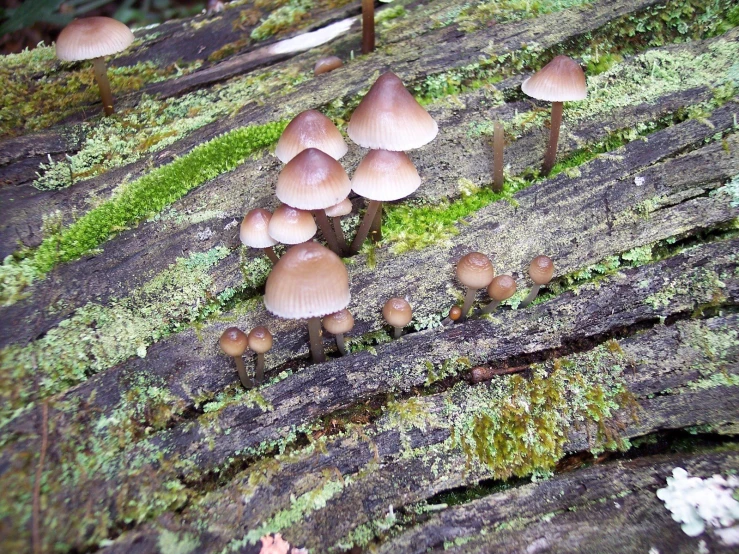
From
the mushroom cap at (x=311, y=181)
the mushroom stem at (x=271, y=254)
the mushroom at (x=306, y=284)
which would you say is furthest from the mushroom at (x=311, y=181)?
the mushroom stem at (x=271, y=254)

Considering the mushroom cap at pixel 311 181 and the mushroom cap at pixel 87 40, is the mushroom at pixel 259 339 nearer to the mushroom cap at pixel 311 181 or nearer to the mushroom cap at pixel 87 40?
the mushroom cap at pixel 311 181

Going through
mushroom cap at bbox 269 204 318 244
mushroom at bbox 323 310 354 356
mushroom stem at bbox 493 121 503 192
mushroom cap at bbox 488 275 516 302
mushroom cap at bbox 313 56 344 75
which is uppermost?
mushroom cap at bbox 313 56 344 75

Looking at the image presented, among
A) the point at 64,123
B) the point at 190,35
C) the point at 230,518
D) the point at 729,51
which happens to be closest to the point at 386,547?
the point at 230,518

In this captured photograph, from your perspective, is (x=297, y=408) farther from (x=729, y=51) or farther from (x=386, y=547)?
(x=729, y=51)

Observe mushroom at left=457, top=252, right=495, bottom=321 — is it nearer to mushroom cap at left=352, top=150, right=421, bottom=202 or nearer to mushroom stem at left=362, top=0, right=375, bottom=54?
mushroom cap at left=352, top=150, right=421, bottom=202

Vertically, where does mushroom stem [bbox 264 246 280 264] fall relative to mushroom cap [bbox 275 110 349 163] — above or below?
below

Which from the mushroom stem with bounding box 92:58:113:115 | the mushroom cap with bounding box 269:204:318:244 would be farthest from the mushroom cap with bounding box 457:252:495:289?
the mushroom stem with bounding box 92:58:113:115

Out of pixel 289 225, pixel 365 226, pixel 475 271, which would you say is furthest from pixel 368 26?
pixel 475 271

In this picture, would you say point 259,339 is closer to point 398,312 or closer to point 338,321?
point 338,321

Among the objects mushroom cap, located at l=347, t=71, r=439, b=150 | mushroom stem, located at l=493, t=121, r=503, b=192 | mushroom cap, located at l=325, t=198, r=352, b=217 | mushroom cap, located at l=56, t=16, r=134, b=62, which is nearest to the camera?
mushroom cap, located at l=347, t=71, r=439, b=150
